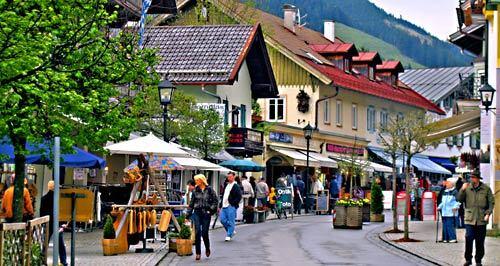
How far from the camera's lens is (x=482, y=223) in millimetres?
23031

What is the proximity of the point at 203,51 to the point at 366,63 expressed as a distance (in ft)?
90.0

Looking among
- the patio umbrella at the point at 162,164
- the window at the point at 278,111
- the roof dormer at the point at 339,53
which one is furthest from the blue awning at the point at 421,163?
the patio umbrella at the point at 162,164

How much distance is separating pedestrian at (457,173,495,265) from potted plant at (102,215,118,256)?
7097 mm

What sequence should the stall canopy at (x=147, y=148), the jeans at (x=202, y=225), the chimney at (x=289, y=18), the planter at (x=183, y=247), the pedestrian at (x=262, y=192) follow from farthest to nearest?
the chimney at (x=289, y=18)
the pedestrian at (x=262, y=192)
the stall canopy at (x=147, y=148)
the planter at (x=183, y=247)
the jeans at (x=202, y=225)

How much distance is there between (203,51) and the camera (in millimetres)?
55656

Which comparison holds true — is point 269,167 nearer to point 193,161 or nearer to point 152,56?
point 193,161

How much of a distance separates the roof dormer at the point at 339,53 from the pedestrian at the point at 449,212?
148ft

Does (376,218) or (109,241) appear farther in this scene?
(376,218)

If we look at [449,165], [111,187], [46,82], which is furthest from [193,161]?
[449,165]

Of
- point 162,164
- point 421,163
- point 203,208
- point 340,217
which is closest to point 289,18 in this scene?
point 421,163

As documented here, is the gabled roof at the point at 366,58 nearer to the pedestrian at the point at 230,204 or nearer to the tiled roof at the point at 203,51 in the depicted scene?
the tiled roof at the point at 203,51

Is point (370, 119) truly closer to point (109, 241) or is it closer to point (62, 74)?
point (109, 241)

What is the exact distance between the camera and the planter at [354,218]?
39.0 meters

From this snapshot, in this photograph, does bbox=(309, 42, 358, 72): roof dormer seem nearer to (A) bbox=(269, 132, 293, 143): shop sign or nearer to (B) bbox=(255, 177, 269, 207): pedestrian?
(A) bbox=(269, 132, 293, 143): shop sign
